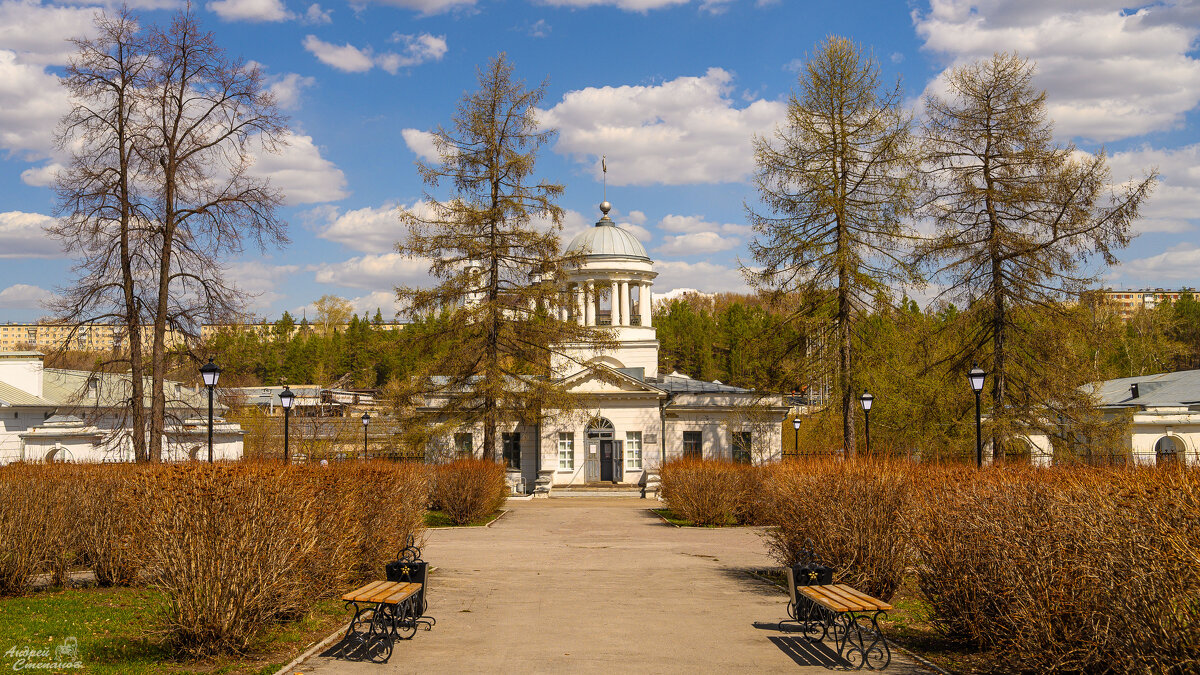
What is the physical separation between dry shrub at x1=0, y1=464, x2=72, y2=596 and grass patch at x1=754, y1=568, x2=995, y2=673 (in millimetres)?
10092

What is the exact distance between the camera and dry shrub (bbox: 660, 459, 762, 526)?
23453mm

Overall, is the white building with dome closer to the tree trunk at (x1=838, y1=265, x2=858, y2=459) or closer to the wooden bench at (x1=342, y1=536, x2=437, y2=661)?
the tree trunk at (x1=838, y1=265, x2=858, y2=459)

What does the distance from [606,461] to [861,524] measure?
29233 mm

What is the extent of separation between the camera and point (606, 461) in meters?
40.7

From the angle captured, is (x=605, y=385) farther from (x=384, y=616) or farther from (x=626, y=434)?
(x=384, y=616)

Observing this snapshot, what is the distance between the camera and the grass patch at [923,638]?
338 inches

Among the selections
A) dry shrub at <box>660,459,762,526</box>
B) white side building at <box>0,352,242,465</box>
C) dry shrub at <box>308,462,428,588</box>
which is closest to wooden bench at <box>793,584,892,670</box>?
dry shrub at <box>308,462,428,588</box>

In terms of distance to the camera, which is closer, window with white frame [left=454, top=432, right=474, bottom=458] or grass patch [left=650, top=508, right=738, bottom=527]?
grass patch [left=650, top=508, right=738, bottom=527]

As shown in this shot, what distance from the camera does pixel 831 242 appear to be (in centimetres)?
2756

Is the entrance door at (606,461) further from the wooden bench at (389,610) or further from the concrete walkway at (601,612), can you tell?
the wooden bench at (389,610)

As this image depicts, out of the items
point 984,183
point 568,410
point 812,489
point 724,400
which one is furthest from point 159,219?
point 724,400

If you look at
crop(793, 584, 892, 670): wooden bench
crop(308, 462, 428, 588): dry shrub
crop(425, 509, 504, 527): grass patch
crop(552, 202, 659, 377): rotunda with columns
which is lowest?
crop(425, 509, 504, 527): grass patch

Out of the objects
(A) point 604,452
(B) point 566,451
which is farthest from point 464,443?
(A) point 604,452

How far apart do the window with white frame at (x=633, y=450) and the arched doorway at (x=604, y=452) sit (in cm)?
26
